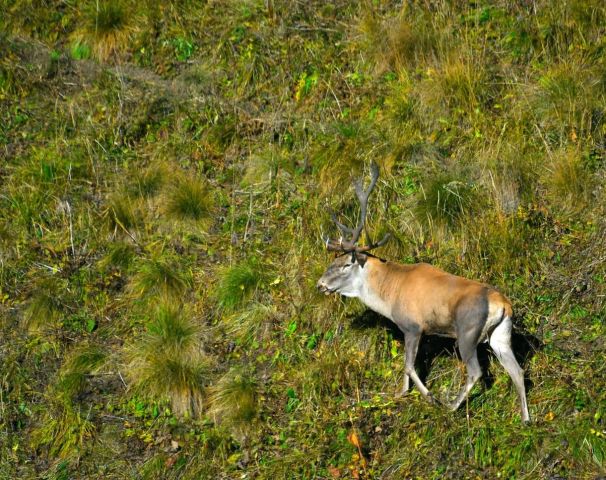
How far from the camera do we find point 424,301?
9031mm

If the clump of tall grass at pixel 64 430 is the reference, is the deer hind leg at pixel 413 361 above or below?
above

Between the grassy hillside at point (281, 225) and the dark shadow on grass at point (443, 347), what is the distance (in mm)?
38

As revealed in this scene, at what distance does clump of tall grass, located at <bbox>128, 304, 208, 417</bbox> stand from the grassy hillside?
0.09 feet

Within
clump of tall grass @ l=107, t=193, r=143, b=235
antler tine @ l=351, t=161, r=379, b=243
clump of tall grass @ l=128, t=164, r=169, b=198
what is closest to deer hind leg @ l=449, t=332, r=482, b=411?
antler tine @ l=351, t=161, r=379, b=243

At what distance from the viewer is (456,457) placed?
8.50 metres

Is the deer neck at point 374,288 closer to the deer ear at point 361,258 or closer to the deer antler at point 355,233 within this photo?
the deer ear at point 361,258

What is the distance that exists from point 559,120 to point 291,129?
3218mm

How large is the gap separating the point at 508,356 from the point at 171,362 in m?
3.37

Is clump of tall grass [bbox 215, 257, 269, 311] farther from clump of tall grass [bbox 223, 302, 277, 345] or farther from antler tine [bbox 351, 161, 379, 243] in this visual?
antler tine [bbox 351, 161, 379, 243]

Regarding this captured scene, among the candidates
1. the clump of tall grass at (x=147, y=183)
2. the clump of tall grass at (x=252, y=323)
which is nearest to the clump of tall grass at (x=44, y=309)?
the clump of tall grass at (x=147, y=183)

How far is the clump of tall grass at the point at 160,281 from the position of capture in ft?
35.1

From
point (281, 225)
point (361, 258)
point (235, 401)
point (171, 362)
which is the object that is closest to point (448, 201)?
point (361, 258)

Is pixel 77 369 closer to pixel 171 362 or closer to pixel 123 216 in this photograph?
pixel 171 362

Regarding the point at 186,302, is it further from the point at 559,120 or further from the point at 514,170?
the point at 559,120
